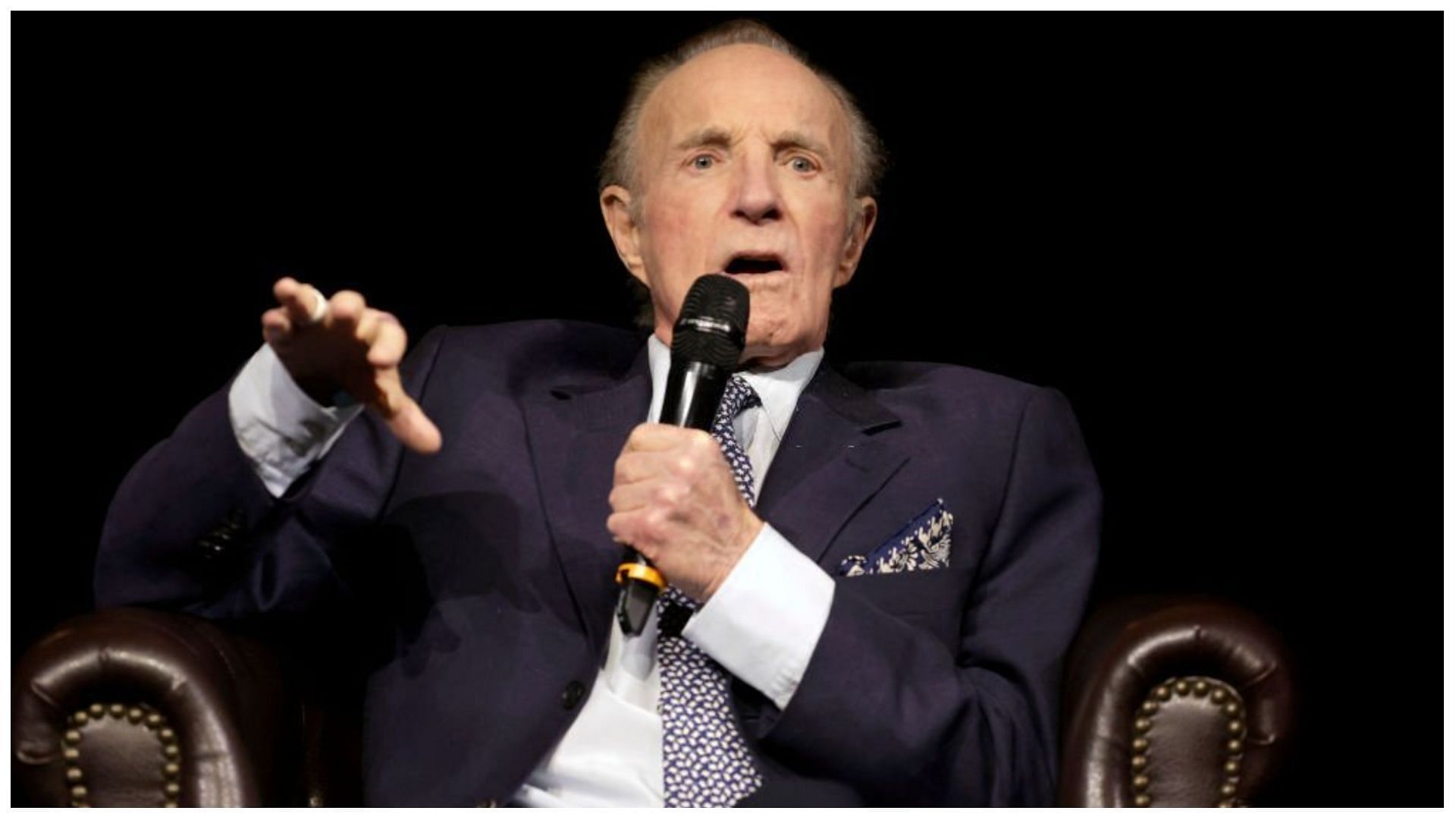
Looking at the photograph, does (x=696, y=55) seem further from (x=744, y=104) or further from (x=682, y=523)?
(x=682, y=523)

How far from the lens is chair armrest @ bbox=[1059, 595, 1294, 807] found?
6.23 ft

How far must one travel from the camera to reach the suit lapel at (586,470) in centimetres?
200

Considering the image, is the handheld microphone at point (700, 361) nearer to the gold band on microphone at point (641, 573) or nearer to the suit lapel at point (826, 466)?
the gold band on microphone at point (641, 573)

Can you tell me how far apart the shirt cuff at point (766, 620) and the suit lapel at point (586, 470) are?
0.49ft

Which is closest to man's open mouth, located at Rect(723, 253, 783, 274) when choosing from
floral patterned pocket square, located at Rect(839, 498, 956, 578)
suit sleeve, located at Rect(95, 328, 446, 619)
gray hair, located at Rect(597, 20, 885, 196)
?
gray hair, located at Rect(597, 20, 885, 196)

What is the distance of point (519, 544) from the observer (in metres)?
2.04

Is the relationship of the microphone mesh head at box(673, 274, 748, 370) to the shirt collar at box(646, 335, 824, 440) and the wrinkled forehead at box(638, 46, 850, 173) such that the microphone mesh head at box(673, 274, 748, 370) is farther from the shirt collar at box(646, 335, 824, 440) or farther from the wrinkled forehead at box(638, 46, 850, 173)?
the wrinkled forehead at box(638, 46, 850, 173)

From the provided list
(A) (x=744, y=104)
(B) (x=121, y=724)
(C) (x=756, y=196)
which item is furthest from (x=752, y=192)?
(B) (x=121, y=724)

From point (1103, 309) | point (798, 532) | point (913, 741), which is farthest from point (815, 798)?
point (1103, 309)

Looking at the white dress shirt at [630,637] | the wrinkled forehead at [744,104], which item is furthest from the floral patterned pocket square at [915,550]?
the wrinkled forehead at [744,104]

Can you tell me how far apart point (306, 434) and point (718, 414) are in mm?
485

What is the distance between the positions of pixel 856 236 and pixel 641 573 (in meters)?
0.79

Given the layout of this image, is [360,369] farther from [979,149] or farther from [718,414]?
[979,149]

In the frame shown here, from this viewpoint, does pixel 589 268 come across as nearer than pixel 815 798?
No
